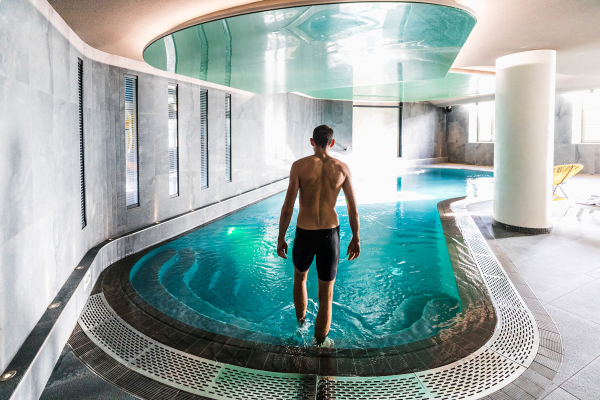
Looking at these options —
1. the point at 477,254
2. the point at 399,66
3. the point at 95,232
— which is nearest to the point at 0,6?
the point at 95,232

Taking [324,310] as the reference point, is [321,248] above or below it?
above

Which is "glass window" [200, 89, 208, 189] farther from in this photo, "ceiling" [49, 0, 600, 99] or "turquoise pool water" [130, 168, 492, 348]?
"ceiling" [49, 0, 600, 99]

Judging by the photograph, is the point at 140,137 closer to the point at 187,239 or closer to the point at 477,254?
the point at 187,239

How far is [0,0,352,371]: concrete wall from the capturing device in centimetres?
249

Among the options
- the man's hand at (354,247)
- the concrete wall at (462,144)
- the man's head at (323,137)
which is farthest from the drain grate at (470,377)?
the concrete wall at (462,144)

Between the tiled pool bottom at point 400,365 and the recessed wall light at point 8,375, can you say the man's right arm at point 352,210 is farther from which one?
the recessed wall light at point 8,375

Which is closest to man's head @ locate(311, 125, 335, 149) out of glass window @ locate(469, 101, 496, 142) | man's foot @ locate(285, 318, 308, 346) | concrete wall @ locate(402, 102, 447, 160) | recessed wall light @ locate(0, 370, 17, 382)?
man's foot @ locate(285, 318, 308, 346)

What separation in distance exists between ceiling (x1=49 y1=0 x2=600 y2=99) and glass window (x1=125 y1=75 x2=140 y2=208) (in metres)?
0.49

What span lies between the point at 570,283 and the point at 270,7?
13.8ft

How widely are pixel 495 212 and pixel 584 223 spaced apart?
5.31 feet

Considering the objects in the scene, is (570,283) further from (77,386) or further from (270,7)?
(77,386)

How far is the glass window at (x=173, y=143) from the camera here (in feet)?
23.1

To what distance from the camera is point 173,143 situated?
7129mm

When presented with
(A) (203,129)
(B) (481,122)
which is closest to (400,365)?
(A) (203,129)
